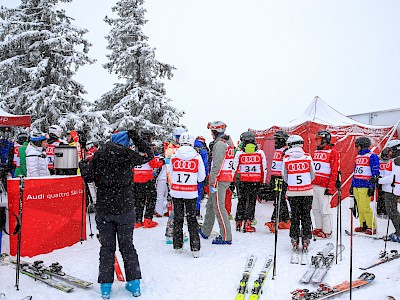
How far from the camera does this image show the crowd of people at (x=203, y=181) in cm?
443

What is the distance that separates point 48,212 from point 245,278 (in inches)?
140

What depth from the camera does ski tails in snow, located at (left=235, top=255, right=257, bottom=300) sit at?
4395 millimetres

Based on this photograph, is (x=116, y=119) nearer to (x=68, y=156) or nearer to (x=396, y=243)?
(x=68, y=156)

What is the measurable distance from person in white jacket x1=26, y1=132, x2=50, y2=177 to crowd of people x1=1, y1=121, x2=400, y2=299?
2 centimetres

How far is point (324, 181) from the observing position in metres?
7.40

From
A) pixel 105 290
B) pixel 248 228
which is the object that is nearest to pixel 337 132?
pixel 248 228

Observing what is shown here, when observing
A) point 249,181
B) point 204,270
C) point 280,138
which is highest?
point 280,138

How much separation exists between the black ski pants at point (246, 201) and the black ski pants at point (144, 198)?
2058mm

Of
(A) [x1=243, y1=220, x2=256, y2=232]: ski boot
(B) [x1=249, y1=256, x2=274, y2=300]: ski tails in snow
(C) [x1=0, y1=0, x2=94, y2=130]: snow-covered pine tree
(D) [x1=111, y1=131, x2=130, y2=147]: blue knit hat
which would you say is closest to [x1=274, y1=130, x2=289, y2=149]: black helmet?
(A) [x1=243, y1=220, x2=256, y2=232]: ski boot

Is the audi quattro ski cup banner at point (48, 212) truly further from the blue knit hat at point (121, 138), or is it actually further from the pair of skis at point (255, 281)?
the pair of skis at point (255, 281)

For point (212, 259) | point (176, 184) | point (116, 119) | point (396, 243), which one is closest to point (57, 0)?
point (116, 119)

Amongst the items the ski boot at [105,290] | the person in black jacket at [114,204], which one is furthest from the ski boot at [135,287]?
the ski boot at [105,290]

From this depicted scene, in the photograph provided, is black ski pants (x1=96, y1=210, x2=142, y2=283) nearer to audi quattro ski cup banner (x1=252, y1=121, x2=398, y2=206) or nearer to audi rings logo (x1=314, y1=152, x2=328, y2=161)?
audi rings logo (x1=314, y1=152, x2=328, y2=161)

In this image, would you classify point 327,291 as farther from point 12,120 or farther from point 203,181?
point 12,120
